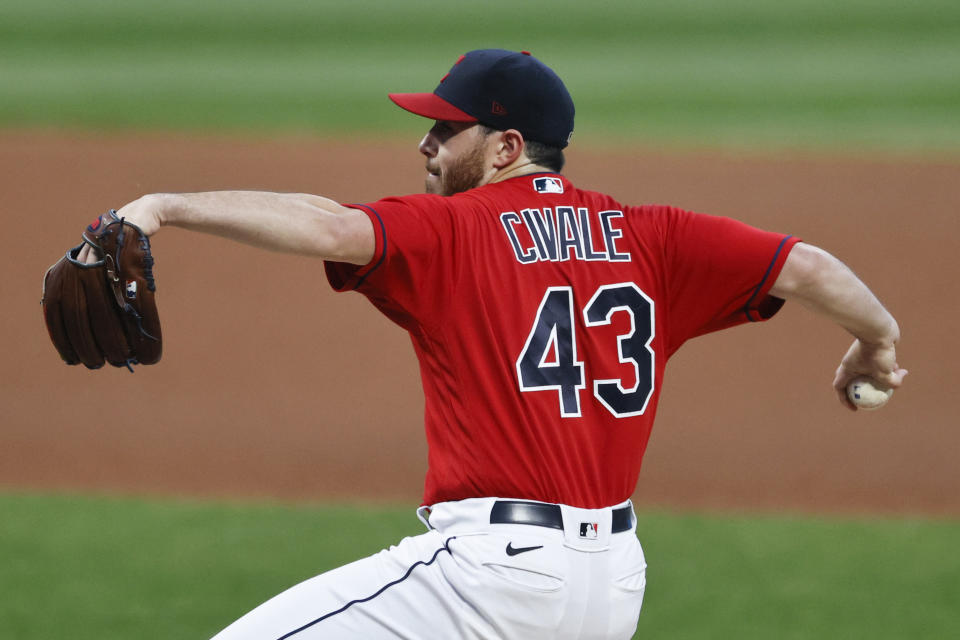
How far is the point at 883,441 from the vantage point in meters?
7.57

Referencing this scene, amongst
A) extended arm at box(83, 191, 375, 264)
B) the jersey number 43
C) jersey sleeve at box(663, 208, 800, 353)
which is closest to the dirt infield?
jersey sleeve at box(663, 208, 800, 353)

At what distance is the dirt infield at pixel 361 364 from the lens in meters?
7.04

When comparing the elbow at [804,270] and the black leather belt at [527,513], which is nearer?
the black leather belt at [527,513]

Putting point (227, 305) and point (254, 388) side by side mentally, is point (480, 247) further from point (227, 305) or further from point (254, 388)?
point (227, 305)

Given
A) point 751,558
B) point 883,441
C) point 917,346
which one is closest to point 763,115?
point 917,346

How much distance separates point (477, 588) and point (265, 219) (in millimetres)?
917

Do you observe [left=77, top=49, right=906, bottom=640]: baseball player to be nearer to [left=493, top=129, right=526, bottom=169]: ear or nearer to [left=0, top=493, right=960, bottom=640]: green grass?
[left=493, top=129, right=526, bottom=169]: ear

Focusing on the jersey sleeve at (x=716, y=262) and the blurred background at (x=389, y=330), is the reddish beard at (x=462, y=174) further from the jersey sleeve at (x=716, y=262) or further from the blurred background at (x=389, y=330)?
the blurred background at (x=389, y=330)

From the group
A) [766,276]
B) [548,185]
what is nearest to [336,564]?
[548,185]

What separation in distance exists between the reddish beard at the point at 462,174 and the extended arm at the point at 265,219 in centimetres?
53

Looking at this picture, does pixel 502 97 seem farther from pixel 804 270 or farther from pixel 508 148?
pixel 804 270

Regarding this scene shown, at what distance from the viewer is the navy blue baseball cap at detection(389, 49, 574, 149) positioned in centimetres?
277

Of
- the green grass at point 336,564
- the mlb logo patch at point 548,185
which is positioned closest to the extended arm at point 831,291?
the mlb logo patch at point 548,185

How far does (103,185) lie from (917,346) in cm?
729
